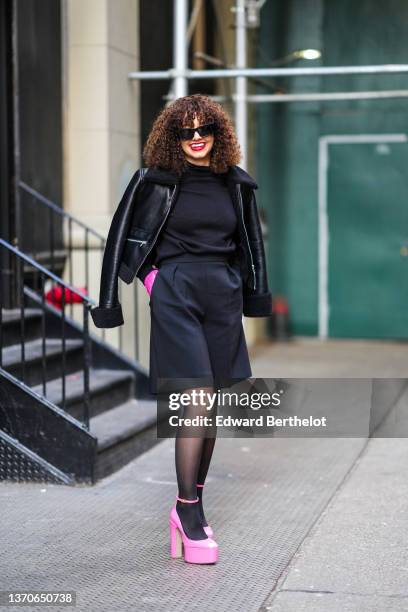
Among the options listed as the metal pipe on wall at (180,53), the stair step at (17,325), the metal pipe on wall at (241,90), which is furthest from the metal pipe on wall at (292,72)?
the stair step at (17,325)

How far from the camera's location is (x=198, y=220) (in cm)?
447

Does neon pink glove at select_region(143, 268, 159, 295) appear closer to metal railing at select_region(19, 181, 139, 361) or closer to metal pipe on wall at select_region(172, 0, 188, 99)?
metal railing at select_region(19, 181, 139, 361)

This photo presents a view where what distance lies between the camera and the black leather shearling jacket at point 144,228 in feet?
14.7

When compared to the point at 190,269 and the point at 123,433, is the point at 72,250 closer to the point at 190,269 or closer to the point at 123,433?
the point at 123,433

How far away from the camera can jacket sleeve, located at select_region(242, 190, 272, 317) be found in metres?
4.68

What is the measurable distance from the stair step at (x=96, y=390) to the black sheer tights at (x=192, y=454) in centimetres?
189

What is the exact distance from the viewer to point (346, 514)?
5.30m

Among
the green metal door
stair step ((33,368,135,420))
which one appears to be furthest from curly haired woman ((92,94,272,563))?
the green metal door

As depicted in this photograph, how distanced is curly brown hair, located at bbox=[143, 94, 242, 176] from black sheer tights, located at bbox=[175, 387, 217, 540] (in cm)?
95

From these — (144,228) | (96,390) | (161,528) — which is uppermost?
(144,228)

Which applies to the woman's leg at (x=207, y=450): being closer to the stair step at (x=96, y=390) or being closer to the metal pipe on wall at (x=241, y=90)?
the stair step at (x=96, y=390)

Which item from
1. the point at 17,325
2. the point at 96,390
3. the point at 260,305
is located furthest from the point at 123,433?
the point at 260,305

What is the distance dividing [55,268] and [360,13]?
5.51 m

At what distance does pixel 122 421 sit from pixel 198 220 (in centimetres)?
247
